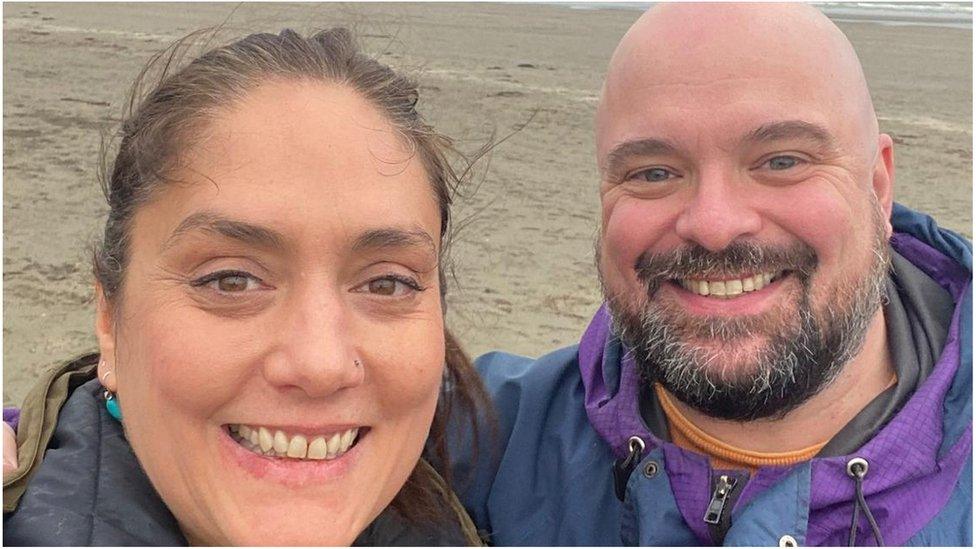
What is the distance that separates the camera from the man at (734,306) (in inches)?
99.4

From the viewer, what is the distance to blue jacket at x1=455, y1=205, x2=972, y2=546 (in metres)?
2.35

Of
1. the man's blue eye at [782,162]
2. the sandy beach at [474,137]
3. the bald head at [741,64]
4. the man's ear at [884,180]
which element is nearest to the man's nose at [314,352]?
the sandy beach at [474,137]

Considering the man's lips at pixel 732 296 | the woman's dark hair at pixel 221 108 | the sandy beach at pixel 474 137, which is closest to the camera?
the woman's dark hair at pixel 221 108

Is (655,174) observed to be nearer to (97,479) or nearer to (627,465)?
(627,465)

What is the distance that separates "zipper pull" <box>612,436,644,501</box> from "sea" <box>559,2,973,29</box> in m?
18.3

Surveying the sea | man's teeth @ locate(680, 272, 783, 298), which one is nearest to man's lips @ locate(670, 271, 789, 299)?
man's teeth @ locate(680, 272, 783, 298)

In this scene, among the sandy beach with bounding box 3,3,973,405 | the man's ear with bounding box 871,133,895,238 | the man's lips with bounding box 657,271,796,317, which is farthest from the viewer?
the sandy beach with bounding box 3,3,973,405

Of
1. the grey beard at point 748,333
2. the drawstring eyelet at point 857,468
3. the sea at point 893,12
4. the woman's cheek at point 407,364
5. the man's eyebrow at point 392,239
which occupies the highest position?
the man's eyebrow at point 392,239

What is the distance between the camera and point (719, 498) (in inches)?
96.7

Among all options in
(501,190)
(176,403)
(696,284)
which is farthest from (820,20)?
(501,190)

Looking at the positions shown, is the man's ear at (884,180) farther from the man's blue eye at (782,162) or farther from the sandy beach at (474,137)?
the sandy beach at (474,137)

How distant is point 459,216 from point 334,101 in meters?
5.51

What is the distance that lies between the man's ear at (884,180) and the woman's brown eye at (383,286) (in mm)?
1597

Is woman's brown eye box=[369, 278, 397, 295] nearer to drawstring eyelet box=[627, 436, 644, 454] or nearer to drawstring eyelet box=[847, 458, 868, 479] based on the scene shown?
drawstring eyelet box=[627, 436, 644, 454]
